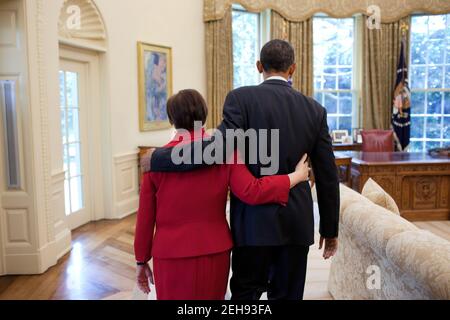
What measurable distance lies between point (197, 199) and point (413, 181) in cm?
441

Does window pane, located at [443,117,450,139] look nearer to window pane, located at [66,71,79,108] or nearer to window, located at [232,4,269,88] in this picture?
window, located at [232,4,269,88]

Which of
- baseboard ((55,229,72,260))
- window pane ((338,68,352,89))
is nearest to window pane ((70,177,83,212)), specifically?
baseboard ((55,229,72,260))

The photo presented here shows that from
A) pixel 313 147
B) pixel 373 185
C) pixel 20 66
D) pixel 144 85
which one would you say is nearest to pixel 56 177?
pixel 20 66

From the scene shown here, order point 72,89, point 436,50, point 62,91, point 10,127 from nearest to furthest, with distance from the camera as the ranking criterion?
1. point 10,127
2. point 62,91
3. point 72,89
4. point 436,50

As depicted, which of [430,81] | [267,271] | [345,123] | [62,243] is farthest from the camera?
[345,123]

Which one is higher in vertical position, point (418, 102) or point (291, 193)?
point (418, 102)

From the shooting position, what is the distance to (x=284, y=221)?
160 cm

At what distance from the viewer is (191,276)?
1.57 m

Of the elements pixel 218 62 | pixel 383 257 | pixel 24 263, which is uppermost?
pixel 218 62

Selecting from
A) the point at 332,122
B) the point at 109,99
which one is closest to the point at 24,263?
the point at 109,99

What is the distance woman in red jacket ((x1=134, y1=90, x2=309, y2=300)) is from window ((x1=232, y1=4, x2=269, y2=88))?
5897 mm

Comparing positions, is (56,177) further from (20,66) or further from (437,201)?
(437,201)

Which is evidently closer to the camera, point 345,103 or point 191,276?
point 191,276

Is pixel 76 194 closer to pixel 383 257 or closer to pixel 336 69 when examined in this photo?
pixel 383 257
